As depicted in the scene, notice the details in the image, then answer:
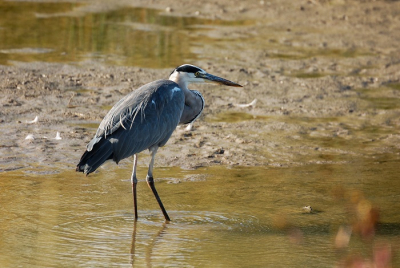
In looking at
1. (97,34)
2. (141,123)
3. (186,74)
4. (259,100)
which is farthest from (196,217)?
(97,34)

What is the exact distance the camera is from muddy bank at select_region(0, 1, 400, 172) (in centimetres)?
767

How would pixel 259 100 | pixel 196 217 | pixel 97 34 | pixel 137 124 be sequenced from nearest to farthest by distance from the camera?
pixel 196 217 → pixel 137 124 → pixel 259 100 → pixel 97 34

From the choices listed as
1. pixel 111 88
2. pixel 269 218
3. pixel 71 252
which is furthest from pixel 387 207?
pixel 111 88

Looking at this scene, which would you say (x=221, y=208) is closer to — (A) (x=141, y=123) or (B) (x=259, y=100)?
(A) (x=141, y=123)

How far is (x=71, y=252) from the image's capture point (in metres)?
4.91

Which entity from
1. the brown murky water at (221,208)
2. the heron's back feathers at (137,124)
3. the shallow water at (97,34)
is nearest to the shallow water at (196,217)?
the brown murky water at (221,208)

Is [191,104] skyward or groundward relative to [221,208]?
skyward

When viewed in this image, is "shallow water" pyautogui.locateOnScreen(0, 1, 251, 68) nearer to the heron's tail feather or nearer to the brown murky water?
the brown murky water

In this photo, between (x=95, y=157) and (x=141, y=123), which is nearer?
(x=95, y=157)

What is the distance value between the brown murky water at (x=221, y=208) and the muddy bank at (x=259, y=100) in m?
0.05

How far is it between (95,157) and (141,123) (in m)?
0.62

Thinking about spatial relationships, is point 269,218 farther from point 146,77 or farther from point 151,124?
point 146,77

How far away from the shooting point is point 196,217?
585 cm

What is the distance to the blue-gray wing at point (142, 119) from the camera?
19.3 feet
